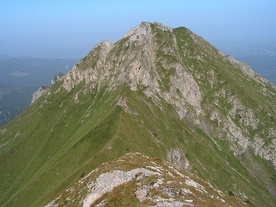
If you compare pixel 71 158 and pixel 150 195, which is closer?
pixel 150 195

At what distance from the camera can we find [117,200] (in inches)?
1791

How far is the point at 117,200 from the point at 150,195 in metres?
5.28

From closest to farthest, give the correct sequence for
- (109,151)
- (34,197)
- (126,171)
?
(126,171) < (109,151) < (34,197)

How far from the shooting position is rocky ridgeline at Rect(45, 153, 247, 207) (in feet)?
145

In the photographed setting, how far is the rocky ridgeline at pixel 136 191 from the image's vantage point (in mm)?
44203

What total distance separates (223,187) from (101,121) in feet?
309

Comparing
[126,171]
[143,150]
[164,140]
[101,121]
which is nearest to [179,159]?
[164,140]

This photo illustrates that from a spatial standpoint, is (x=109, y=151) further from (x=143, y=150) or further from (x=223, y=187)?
(x=223, y=187)

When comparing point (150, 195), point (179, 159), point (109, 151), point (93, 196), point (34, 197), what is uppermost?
point (150, 195)

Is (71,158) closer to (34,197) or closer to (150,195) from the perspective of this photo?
(34,197)

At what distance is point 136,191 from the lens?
155ft

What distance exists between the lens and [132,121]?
19550cm

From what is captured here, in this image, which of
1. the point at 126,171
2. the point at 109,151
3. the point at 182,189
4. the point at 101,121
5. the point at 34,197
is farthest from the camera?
the point at 101,121

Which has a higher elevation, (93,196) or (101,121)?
(93,196)
